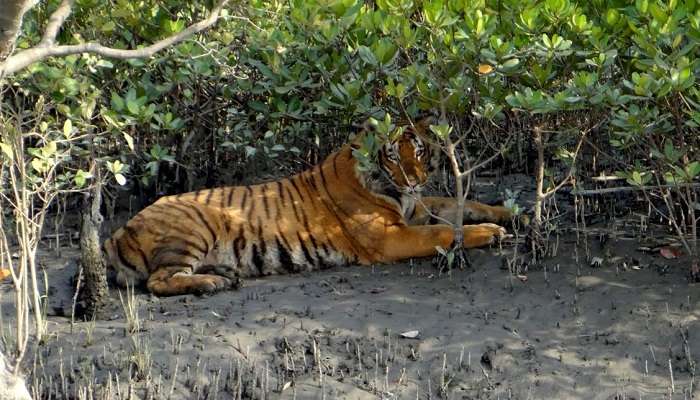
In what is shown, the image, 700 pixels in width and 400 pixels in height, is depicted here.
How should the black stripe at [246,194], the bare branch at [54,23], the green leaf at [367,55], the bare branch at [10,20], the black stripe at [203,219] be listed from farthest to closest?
the black stripe at [246,194] < the black stripe at [203,219] < the green leaf at [367,55] < the bare branch at [54,23] < the bare branch at [10,20]

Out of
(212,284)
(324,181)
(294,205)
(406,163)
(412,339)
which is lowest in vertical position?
(412,339)

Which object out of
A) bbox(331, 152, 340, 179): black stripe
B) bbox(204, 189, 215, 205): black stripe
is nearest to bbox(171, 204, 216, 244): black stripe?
bbox(204, 189, 215, 205): black stripe

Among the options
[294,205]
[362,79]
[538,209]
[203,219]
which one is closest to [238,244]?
[203,219]

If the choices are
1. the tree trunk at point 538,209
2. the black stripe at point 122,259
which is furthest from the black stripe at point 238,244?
the tree trunk at point 538,209

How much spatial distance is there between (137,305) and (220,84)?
7.89 ft

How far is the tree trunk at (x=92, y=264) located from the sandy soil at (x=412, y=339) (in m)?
0.13

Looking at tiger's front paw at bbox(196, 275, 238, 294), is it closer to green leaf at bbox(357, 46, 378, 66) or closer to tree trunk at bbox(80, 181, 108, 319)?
tree trunk at bbox(80, 181, 108, 319)

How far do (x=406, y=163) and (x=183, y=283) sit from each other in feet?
5.97

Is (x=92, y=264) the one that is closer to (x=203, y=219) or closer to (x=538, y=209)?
(x=203, y=219)

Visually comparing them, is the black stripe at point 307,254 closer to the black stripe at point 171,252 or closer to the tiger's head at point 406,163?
the tiger's head at point 406,163

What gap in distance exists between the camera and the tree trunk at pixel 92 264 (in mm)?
5758

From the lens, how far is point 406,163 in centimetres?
701

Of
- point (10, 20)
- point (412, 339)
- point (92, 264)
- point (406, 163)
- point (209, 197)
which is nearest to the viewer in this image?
point (10, 20)

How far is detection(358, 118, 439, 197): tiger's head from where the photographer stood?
22.7 ft
